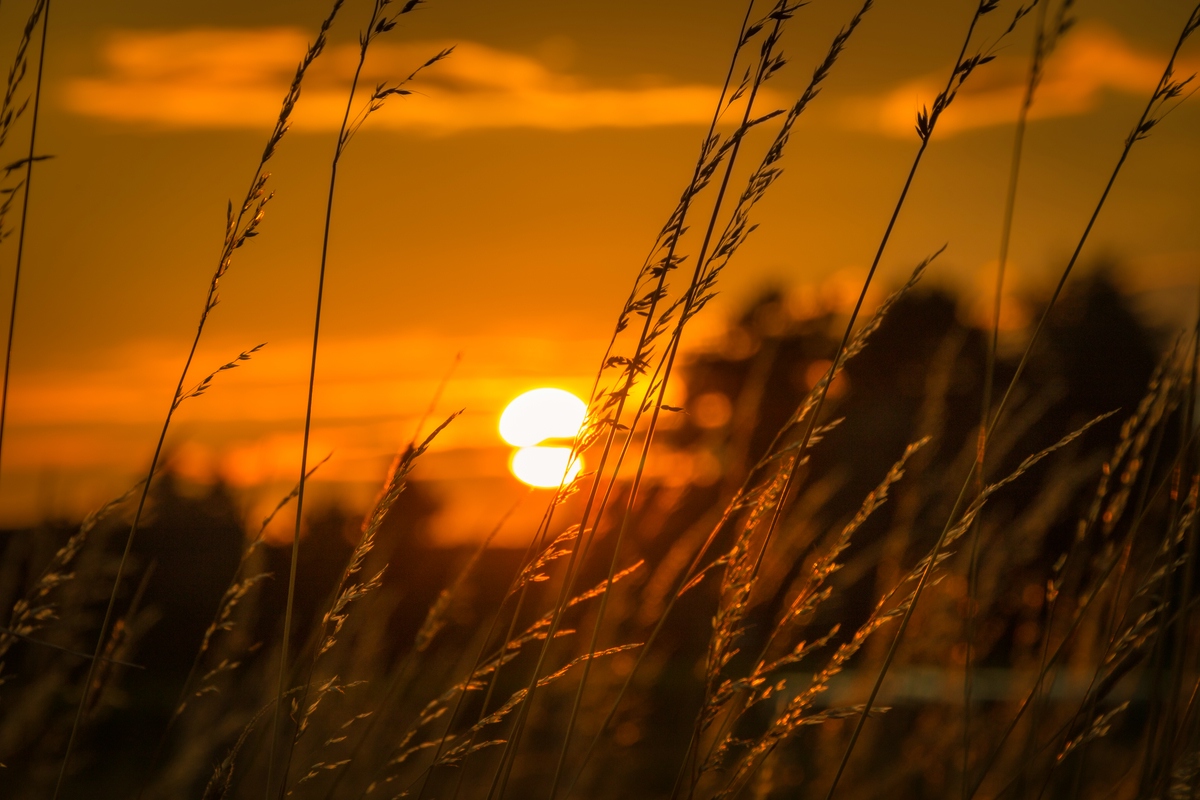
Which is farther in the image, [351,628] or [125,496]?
[351,628]

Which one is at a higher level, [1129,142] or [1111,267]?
[1111,267]

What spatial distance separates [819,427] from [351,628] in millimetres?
1587

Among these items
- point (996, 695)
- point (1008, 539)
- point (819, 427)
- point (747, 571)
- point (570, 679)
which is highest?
point (819, 427)

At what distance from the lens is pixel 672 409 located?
1.12 metres

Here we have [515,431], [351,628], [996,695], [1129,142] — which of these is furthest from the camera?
[996,695]

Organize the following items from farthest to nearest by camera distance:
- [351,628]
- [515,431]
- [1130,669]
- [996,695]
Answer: [996,695] < [351,628] < [515,431] < [1130,669]

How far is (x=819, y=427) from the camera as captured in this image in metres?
1.22

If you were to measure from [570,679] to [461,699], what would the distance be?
1.89 meters

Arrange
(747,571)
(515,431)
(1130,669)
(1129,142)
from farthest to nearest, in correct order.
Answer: (515,431)
(1130,669)
(747,571)
(1129,142)

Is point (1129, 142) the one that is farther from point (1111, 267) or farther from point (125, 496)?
point (1111, 267)

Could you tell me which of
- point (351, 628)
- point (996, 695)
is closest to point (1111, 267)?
point (996, 695)

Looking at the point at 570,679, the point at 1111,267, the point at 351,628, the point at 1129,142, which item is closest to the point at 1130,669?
the point at 1129,142

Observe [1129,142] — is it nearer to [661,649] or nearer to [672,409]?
[672,409]

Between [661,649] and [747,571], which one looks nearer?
[747,571]
